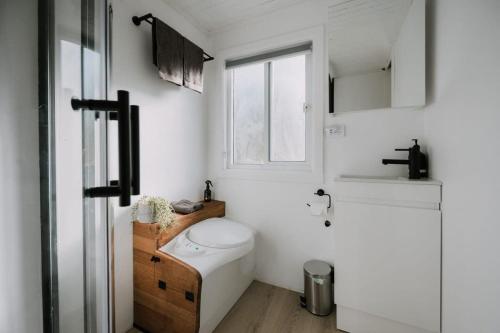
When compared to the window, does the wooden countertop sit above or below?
below

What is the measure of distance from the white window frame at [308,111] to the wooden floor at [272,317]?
38.5 inches

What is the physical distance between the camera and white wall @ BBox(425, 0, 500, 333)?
67 cm

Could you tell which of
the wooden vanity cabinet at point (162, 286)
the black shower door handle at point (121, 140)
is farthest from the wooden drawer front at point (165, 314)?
the black shower door handle at point (121, 140)

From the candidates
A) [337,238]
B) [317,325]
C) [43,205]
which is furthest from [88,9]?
[317,325]

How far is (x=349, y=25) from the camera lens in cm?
153

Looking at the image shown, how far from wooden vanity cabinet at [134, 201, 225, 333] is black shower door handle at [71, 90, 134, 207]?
81 cm

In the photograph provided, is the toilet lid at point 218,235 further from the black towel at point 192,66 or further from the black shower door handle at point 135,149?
the black towel at point 192,66

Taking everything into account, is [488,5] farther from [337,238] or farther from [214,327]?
[214,327]

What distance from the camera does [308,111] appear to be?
177 centimetres

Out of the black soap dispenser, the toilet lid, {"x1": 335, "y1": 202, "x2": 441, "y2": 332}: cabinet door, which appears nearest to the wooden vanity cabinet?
the toilet lid

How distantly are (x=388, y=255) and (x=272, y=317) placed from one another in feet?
2.96

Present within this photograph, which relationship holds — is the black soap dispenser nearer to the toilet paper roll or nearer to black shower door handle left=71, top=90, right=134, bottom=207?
the toilet paper roll

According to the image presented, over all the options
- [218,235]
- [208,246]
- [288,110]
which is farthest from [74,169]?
[288,110]

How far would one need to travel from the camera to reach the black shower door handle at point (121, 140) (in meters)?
0.47
